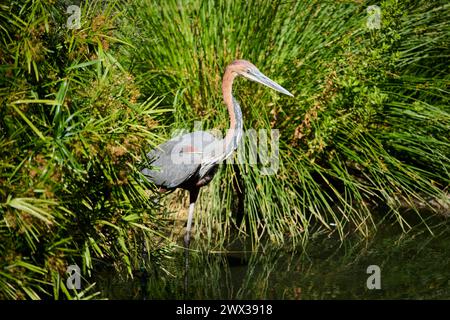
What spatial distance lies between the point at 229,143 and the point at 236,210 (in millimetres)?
885

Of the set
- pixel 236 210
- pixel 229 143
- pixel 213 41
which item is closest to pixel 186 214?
pixel 236 210

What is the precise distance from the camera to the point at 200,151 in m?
6.08

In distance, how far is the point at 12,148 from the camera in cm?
426

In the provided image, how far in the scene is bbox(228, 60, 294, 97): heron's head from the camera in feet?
20.0

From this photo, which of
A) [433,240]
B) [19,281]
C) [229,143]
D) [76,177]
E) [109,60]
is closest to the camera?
[19,281]

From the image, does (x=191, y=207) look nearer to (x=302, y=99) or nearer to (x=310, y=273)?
(x=310, y=273)

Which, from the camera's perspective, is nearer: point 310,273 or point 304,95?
point 310,273

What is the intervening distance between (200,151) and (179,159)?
0.18 m

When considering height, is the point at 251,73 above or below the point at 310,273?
above

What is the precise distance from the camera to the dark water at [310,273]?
5.38 meters

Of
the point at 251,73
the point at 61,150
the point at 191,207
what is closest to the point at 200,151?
the point at 191,207

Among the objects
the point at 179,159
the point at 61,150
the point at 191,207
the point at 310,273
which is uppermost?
Result: the point at 179,159
